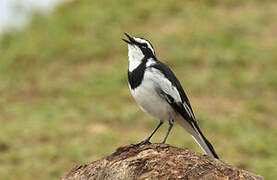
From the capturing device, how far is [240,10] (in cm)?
1703

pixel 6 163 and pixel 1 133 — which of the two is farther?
pixel 1 133

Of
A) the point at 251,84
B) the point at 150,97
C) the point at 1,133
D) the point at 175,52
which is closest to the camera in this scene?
the point at 150,97

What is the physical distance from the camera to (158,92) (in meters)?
5.80

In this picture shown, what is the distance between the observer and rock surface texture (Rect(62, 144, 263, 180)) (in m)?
4.76

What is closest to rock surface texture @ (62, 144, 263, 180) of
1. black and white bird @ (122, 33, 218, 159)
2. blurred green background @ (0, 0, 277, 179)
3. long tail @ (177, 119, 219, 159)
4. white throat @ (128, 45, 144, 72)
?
black and white bird @ (122, 33, 218, 159)

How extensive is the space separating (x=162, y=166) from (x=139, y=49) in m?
1.60

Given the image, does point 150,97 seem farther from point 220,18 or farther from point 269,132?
point 220,18

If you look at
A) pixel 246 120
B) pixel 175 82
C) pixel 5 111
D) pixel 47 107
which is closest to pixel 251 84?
pixel 246 120

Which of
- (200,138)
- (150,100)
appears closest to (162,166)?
(150,100)

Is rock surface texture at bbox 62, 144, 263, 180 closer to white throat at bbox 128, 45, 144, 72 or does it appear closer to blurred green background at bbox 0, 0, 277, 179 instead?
white throat at bbox 128, 45, 144, 72

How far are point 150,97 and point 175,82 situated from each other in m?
0.33

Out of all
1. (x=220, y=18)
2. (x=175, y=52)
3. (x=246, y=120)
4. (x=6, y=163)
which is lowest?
(x=6, y=163)

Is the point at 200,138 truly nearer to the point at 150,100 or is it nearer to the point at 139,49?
the point at 150,100

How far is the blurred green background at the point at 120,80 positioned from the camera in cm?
1085
